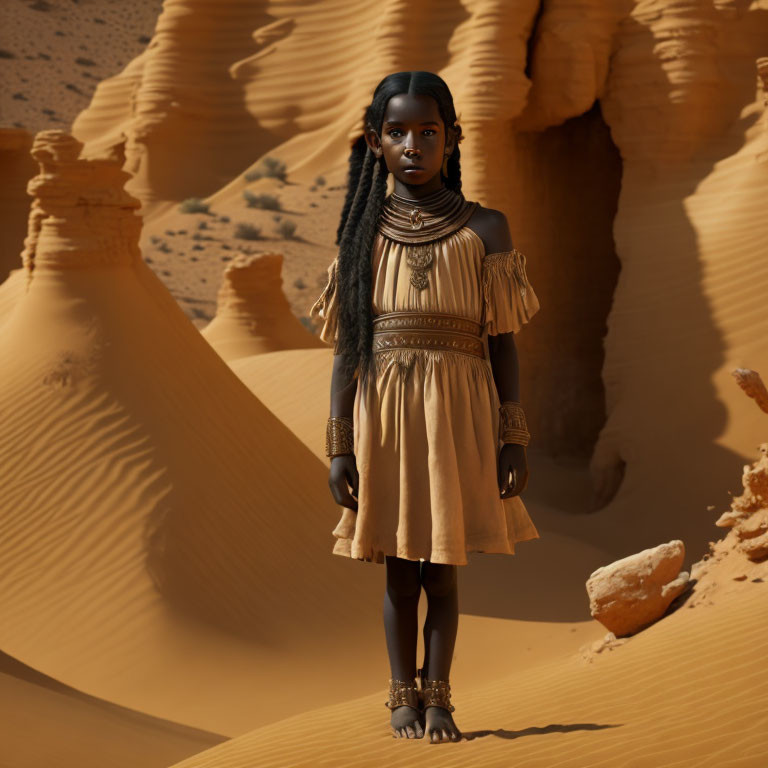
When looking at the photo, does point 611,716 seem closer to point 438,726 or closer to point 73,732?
point 438,726

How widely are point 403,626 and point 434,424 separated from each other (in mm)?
750

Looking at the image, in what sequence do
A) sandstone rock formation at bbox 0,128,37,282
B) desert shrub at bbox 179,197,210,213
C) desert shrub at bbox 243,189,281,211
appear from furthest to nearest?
desert shrub at bbox 243,189,281,211, desert shrub at bbox 179,197,210,213, sandstone rock formation at bbox 0,128,37,282

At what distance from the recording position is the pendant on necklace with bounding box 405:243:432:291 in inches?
180

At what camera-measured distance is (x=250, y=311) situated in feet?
71.2

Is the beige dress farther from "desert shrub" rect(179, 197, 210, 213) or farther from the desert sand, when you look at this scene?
"desert shrub" rect(179, 197, 210, 213)

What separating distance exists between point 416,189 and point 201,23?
1069 inches

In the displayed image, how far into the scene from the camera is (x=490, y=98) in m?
14.2

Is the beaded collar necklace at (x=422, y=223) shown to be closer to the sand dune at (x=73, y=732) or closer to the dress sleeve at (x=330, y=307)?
the dress sleeve at (x=330, y=307)

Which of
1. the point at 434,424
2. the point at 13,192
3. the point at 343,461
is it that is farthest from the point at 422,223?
the point at 13,192

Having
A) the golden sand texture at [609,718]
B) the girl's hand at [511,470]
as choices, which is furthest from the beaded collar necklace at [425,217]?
the golden sand texture at [609,718]

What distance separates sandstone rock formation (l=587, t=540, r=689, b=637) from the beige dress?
8.91ft

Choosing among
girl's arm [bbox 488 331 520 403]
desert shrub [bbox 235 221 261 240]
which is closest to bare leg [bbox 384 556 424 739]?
girl's arm [bbox 488 331 520 403]

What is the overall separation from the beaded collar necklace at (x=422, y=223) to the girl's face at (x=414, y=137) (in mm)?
84

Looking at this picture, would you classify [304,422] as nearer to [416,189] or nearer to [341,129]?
[416,189]
